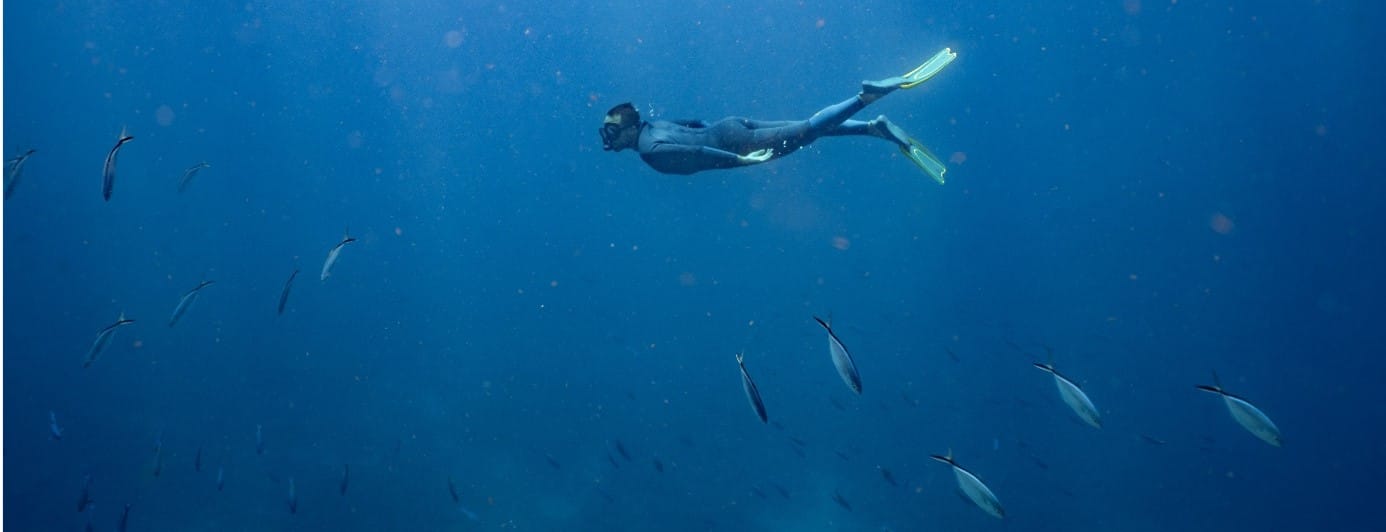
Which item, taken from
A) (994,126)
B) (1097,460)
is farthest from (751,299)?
(1097,460)

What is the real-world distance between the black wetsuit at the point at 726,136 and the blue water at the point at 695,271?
954 centimetres

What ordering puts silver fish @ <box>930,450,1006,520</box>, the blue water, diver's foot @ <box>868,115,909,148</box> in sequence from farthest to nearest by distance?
the blue water
diver's foot @ <box>868,115,909,148</box>
silver fish @ <box>930,450,1006,520</box>

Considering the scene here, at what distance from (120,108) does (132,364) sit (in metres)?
7.64

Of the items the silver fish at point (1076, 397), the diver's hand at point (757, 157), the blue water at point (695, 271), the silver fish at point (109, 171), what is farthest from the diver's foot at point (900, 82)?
the blue water at point (695, 271)

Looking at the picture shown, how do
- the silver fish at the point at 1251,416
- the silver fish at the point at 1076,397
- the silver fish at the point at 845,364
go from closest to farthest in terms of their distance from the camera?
1. the silver fish at the point at 845,364
2. the silver fish at the point at 1251,416
3. the silver fish at the point at 1076,397

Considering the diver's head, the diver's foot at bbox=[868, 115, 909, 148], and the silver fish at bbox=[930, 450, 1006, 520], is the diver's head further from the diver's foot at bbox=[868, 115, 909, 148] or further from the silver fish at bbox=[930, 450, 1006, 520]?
the silver fish at bbox=[930, 450, 1006, 520]

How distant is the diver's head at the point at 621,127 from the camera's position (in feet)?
25.8

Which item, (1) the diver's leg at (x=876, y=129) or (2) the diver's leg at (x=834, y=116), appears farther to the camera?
(1) the diver's leg at (x=876, y=129)

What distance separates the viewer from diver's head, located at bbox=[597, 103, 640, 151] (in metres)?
7.86

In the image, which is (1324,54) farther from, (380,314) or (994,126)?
(380,314)

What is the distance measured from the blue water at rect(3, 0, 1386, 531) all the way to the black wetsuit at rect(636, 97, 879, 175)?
954 centimetres

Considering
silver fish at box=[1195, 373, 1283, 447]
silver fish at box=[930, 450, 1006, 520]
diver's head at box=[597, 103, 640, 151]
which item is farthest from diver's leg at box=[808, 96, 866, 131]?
silver fish at box=[1195, 373, 1283, 447]

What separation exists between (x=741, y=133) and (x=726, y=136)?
183 millimetres

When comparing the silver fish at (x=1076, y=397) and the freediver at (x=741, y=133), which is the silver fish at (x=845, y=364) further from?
the freediver at (x=741, y=133)
